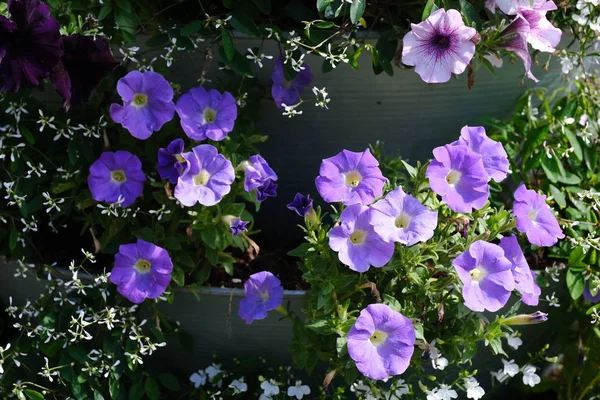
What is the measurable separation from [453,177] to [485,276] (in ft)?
0.66

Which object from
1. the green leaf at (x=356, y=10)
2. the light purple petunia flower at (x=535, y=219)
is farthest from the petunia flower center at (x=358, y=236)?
the green leaf at (x=356, y=10)

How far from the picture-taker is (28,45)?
151 cm

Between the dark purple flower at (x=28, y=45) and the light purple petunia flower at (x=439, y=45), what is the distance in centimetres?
70

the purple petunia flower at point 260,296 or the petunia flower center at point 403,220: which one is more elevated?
the petunia flower center at point 403,220

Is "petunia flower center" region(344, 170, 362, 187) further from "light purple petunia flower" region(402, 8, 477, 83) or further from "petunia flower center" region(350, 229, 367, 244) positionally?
"light purple petunia flower" region(402, 8, 477, 83)

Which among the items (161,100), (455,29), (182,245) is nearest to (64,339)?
(182,245)

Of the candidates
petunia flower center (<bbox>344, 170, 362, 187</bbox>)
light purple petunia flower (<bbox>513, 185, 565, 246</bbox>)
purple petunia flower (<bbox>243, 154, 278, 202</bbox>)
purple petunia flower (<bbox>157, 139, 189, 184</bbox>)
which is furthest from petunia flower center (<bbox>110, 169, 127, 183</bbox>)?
light purple petunia flower (<bbox>513, 185, 565, 246</bbox>)

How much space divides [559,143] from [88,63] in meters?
1.13

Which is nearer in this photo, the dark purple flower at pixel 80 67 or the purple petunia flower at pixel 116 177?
the dark purple flower at pixel 80 67

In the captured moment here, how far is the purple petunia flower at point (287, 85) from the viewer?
5.99 feet

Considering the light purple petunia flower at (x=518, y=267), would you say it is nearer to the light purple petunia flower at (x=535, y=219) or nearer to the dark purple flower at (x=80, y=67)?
the light purple petunia flower at (x=535, y=219)

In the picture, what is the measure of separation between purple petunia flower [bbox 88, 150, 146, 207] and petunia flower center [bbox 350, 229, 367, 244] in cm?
52

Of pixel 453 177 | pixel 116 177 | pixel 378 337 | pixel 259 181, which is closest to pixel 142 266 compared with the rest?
pixel 116 177

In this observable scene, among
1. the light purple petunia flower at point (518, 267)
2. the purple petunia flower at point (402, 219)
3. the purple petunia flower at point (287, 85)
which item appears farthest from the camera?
the purple petunia flower at point (287, 85)
